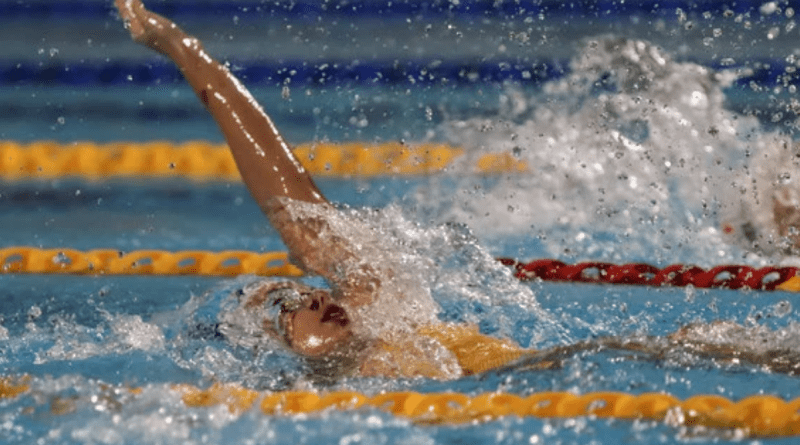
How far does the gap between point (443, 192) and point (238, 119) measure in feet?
5.20

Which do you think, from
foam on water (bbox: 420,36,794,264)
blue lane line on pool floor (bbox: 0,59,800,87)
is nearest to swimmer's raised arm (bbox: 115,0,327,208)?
foam on water (bbox: 420,36,794,264)

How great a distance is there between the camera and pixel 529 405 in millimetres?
1733

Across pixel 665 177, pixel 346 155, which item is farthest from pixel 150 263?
pixel 665 177

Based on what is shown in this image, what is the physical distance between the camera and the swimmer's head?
1.86 metres

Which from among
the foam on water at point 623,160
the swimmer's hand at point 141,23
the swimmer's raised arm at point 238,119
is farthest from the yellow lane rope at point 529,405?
the foam on water at point 623,160

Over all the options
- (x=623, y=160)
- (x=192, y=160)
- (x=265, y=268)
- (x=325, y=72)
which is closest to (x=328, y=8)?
(x=325, y=72)

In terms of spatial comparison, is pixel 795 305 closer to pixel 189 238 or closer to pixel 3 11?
pixel 189 238

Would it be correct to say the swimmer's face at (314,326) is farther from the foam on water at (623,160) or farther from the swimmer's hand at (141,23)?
the foam on water at (623,160)

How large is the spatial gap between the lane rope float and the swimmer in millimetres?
825

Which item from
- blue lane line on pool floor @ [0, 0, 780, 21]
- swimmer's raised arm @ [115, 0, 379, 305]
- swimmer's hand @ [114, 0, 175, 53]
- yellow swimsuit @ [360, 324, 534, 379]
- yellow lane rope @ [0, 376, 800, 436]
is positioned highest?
blue lane line on pool floor @ [0, 0, 780, 21]

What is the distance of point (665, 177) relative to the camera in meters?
3.41

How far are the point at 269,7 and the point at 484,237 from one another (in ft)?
5.68

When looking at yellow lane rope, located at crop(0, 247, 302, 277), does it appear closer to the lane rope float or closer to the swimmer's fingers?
the lane rope float

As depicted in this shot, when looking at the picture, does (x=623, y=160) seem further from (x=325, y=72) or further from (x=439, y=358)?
(x=439, y=358)
